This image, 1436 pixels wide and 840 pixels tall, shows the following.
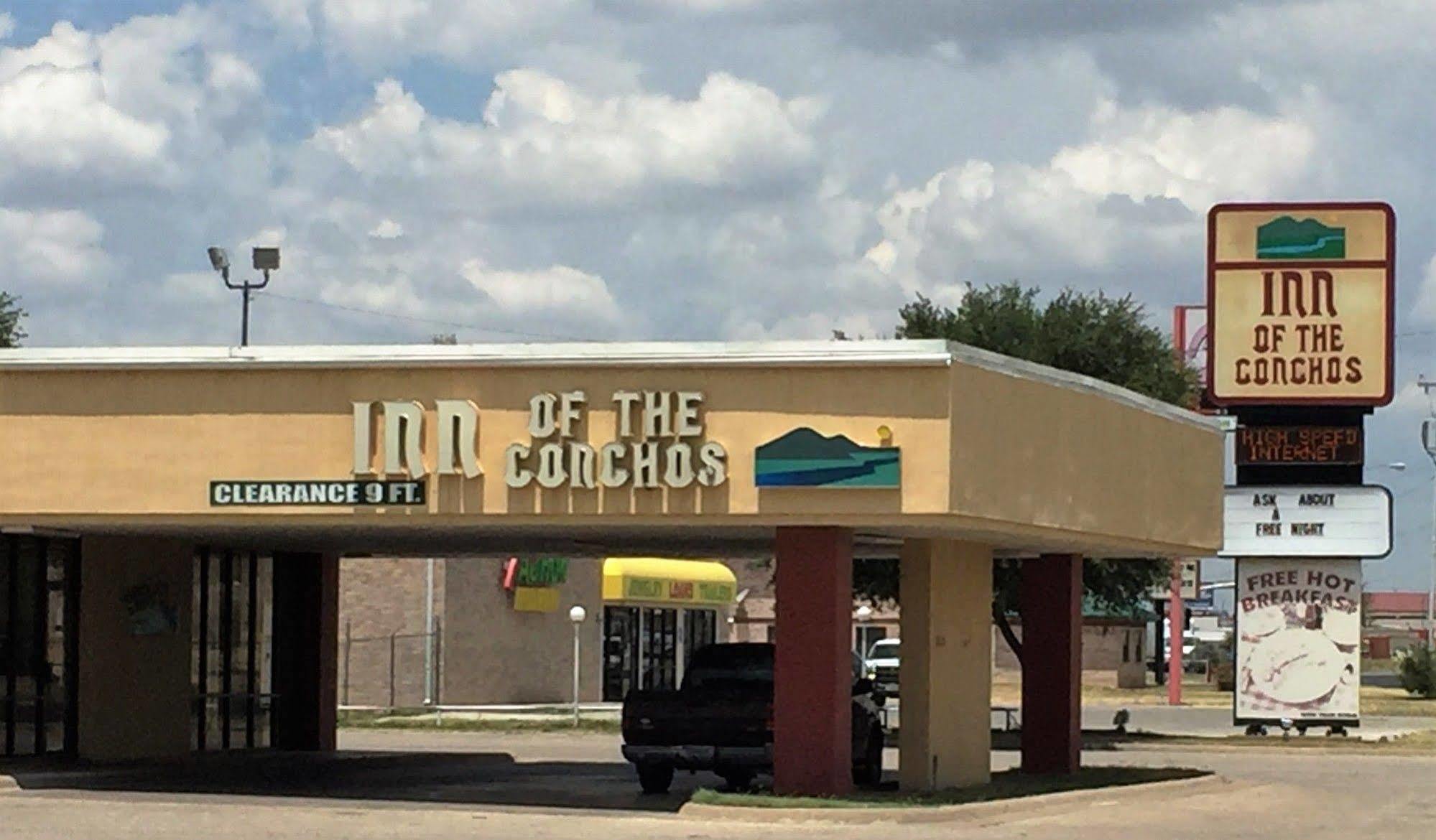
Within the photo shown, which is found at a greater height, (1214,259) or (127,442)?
(1214,259)

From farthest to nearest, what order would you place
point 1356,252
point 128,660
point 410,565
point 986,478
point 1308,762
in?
1. point 410,565
2. point 1356,252
3. point 1308,762
4. point 128,660
5. point 986,478

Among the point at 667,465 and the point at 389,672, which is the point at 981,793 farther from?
the point at 389,672

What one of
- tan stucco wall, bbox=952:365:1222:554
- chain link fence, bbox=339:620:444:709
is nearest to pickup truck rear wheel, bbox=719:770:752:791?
tan stucco wall, bbox=952:365:1222:554

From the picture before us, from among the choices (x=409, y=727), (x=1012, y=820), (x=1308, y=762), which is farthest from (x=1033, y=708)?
(x=409, y=727)

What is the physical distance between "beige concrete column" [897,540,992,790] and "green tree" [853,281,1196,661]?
18.2 meters

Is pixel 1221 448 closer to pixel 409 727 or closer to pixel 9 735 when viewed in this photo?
pixel 9 735

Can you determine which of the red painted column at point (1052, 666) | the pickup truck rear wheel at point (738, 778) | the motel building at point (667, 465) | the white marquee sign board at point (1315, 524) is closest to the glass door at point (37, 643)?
the motel building at point (667, 465)

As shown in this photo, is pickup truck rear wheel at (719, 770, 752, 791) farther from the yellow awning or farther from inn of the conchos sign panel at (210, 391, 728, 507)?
the yellow awning

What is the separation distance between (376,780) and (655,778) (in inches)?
174

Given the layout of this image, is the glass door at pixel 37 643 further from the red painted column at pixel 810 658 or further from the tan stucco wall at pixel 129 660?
the red painted column at pixel 810 658

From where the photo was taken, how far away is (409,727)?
52.2 metres

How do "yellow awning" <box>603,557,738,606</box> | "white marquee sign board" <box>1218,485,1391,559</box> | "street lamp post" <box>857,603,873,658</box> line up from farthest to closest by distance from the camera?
"street lamp post" <box>857,603,873,658</box> → "yellow awning" <box>603,557,738,606</box> → "white marquee sign board" <box>1218,485,1391,559</box>

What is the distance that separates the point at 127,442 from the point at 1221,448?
50.4ft

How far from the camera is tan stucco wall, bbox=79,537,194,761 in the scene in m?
33.2
